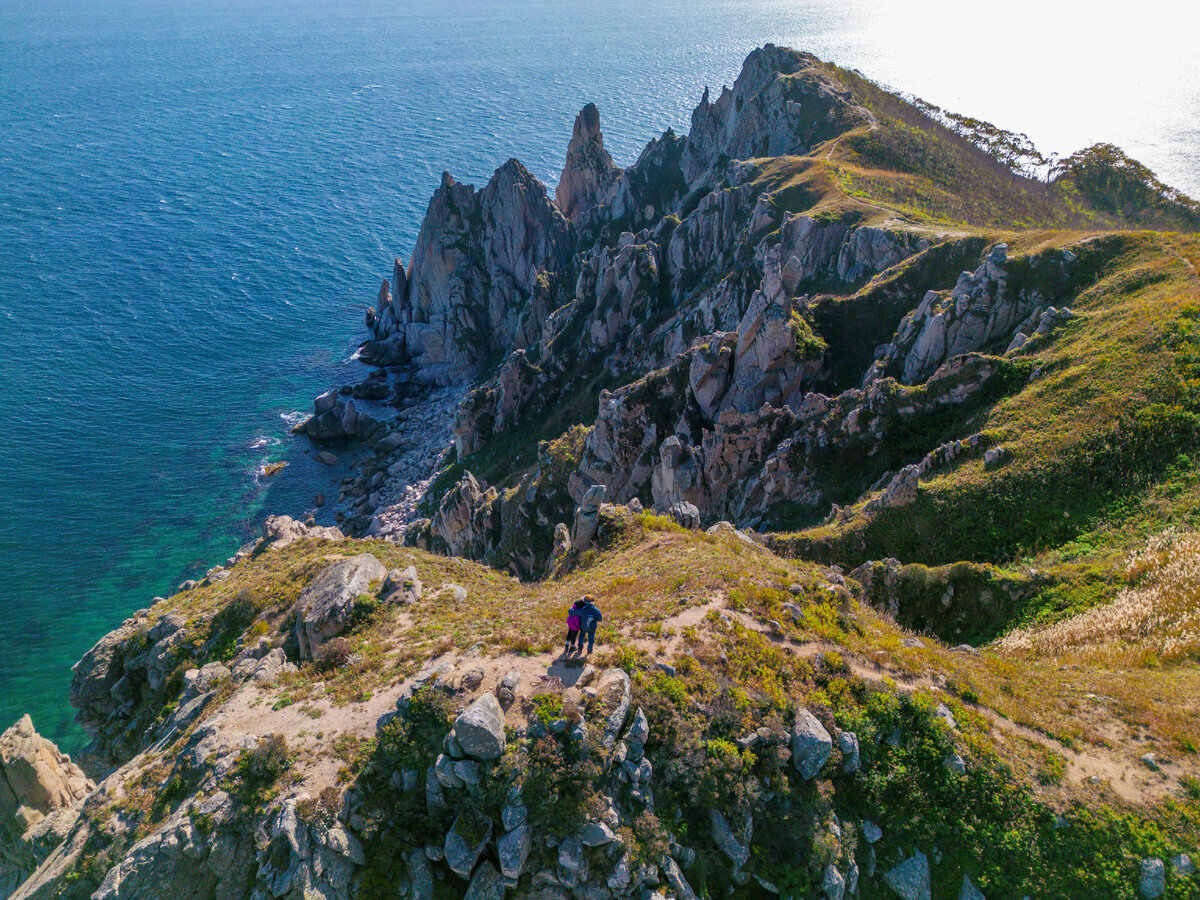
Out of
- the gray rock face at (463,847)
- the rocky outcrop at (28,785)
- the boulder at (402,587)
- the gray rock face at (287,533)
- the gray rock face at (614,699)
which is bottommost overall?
the rocky outcrop at (28,785)

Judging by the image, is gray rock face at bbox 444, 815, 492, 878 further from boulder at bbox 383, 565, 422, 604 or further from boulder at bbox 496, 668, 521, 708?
boulder at bbox 383, 565, 422, 604

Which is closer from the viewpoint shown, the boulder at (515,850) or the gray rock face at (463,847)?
the boulder at (515,850)

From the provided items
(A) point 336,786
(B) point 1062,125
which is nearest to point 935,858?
(A) point 336,786

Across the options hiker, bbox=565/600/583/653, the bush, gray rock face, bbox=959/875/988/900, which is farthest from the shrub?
gray rock face, bbox=959/875/988/900

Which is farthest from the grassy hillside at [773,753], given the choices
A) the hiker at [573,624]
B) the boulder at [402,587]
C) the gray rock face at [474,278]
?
the gray rock face at [474,278]

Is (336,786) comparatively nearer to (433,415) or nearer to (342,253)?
(433,415)

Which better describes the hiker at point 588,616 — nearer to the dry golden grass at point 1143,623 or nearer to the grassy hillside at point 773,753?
the grassy hillside at point 773,753
